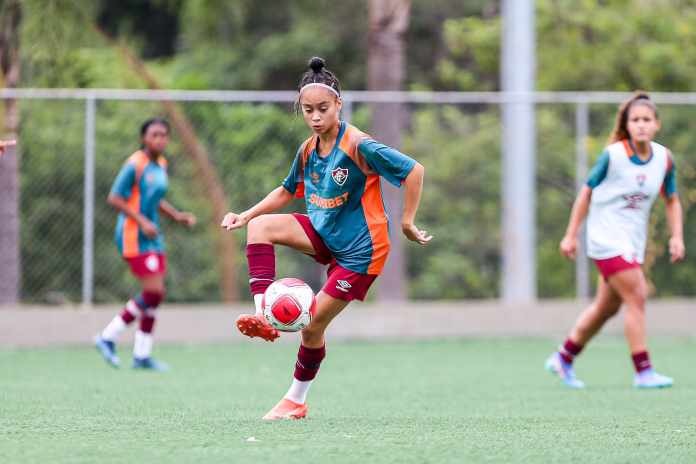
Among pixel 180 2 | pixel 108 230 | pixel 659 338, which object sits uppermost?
pixel 180 2

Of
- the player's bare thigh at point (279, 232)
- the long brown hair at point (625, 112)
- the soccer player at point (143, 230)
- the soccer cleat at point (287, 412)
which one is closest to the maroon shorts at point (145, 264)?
the soccer player at point (143, 230)

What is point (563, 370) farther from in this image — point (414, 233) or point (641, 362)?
point (414, 233)

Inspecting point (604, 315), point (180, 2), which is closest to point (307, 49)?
point (180, 2)

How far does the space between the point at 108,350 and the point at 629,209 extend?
4385 mm

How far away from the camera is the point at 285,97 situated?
13445mm

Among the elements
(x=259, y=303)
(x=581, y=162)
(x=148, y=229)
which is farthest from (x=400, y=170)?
(x=581, y=162)

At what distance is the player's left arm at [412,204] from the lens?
21.0 feet

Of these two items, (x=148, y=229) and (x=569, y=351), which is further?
(x=148, y=229)

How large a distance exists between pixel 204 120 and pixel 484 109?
9.73ft

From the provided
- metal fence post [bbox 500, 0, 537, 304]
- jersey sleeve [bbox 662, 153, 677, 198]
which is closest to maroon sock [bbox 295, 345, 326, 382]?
jersey sleeve [bbox 662, 153, 677, 198]

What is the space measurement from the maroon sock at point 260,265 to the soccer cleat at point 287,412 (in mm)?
687

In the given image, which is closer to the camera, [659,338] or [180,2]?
[659,338]

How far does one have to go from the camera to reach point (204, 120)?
44.1ft

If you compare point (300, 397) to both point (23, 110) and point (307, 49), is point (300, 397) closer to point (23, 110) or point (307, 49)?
point (23, 110)
